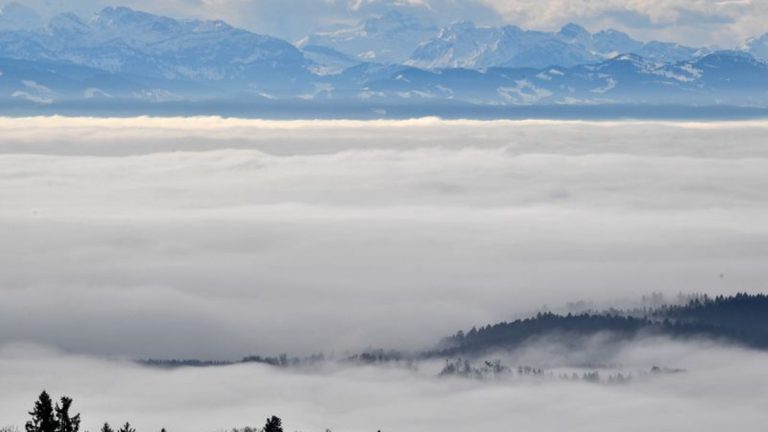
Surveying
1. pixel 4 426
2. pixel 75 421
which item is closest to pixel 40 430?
pixel 75 421

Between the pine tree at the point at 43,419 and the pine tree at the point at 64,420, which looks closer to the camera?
the pine tree at the point at 43,419

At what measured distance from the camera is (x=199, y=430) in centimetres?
19438

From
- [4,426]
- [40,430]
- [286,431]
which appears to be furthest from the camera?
[286,431]

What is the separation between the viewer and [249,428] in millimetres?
193625

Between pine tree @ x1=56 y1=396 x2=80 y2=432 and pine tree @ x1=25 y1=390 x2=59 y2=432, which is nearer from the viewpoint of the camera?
pine tree @ x1=25 y1=390 x2=59 y2=432

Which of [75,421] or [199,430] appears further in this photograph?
[199,430]

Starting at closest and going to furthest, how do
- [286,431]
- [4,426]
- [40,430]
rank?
[40,430]
[4,426]
[286,431]

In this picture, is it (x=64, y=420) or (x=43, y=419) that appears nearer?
(x=43, y=419)

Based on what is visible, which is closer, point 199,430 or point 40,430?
point 40,430

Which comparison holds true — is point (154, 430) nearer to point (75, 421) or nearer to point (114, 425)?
point (114, 425)

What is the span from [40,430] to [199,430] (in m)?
128

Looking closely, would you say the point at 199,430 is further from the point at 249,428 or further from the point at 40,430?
the point at 40,430

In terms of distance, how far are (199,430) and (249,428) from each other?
6.31 meters

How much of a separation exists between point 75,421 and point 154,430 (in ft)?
419
